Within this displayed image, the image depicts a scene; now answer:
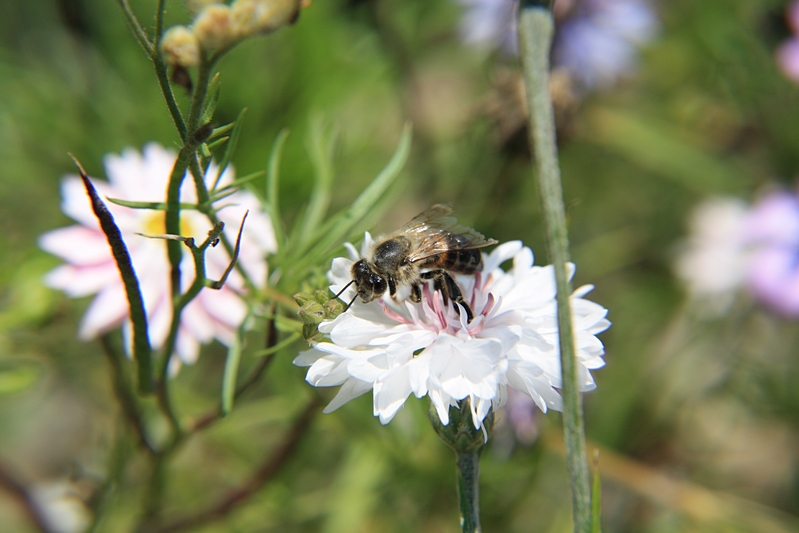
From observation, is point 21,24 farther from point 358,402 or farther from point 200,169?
point 200,169

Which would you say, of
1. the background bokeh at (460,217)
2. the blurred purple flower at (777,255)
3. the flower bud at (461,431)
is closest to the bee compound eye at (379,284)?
the flower bud at (461,431)

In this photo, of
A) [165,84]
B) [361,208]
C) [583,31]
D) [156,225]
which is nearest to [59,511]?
[156,225]

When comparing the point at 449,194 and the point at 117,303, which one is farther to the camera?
the point at 449,194

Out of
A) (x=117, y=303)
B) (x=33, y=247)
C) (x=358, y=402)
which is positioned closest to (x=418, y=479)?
(x=358, y=402)

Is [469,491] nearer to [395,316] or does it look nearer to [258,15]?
[395,316]

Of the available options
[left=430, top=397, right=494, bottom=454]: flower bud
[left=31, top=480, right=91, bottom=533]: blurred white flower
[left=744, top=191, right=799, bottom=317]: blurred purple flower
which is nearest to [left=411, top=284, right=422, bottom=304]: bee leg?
[left=430, top=397, right=494, bottom=454]: flower bud

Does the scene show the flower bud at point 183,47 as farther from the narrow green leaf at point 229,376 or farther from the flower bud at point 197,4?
the narrow green leaf at point 229,376
